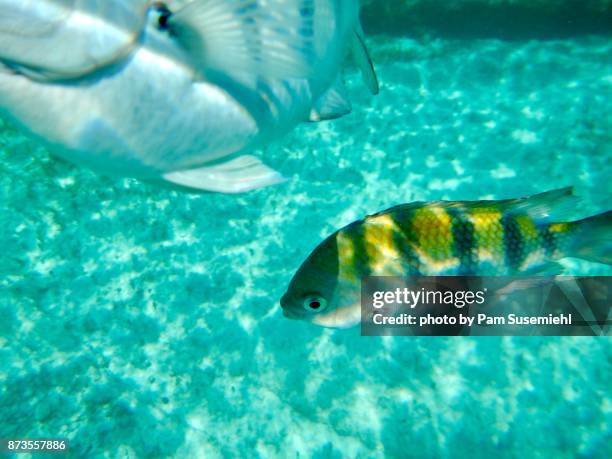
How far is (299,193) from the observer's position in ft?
16.9

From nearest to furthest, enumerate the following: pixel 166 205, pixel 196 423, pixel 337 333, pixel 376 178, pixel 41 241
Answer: pixel 196 423
pixel 337 333
pixel 41 241
pixel 166 205
pixel 376 178

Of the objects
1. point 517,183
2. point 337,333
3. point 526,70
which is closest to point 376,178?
point 517,183

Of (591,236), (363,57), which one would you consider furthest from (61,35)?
(591,236)

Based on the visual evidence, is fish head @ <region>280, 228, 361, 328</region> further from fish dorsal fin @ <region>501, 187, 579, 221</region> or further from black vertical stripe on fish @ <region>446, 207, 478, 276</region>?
fish dorsal fin @ <region>501, 187, 579, 221</region>

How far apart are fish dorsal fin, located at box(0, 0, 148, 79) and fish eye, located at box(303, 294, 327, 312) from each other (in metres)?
1.33

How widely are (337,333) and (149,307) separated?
6.59ft

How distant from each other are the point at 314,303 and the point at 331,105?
902mm

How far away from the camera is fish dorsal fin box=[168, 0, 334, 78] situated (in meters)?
0.77

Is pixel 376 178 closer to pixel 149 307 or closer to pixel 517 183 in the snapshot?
pixel 517 183

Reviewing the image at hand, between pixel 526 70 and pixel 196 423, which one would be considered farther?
pixel 526 70

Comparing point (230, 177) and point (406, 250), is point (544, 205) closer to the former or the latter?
point (406, 250)

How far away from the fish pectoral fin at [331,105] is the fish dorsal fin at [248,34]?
0.39 meters

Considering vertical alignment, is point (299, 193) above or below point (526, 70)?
Answer: below

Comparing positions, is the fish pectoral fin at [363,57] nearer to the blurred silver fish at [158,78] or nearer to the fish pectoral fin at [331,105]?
the fish pectoral fin at [331,105]
